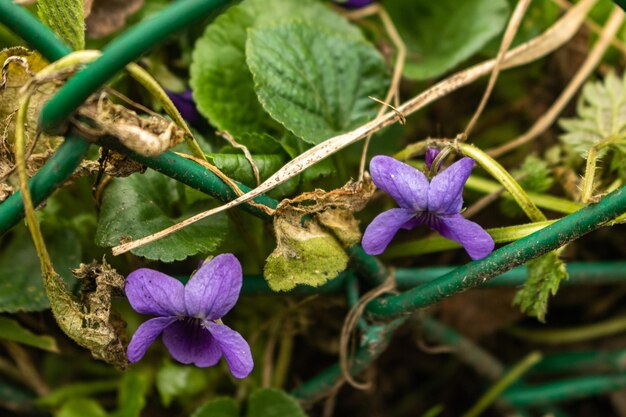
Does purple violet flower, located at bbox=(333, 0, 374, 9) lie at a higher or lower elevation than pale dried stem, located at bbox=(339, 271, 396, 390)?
higher

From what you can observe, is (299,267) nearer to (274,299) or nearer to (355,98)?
(274,299)

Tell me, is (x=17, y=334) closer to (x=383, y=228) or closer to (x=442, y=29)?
(x=383, y=228)

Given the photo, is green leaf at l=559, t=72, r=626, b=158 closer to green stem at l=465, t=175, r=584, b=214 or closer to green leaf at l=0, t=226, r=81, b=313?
green stem at l=465, t=175, r=584, b=214

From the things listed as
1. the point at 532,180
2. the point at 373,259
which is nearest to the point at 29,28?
the point at 373,259

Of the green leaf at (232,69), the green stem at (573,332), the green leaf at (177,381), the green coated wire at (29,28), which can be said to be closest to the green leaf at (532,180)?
the green leaf at (232,69)

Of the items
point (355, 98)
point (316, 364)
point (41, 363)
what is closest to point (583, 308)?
point (316, 364)

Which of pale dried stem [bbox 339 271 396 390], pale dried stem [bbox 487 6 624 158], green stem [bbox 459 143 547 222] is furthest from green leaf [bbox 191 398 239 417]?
pale dried stem [bbox 487 6 624 158]
